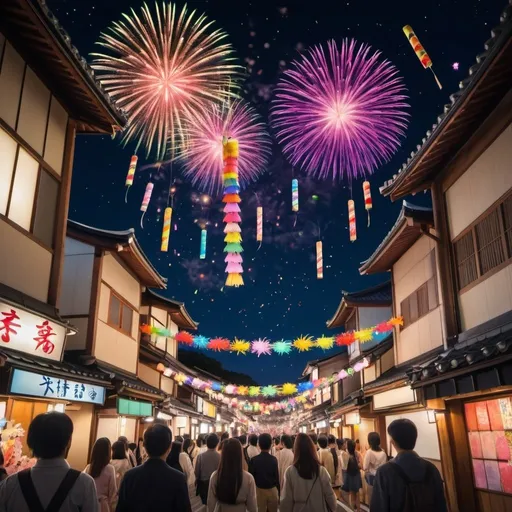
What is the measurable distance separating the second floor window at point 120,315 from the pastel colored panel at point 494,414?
1212 centimetres

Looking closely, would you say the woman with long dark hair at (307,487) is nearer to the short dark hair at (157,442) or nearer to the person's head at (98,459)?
the short dark hair at (157,442)

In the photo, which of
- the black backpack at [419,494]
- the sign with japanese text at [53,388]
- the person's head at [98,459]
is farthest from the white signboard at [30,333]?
the black backpack at [419,494]

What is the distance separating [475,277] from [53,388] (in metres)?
9.37

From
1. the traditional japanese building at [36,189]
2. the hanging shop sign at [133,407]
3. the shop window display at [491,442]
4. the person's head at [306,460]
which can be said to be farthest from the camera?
the hanging shop sign at [133,407]

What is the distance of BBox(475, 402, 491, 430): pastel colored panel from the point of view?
402 inches

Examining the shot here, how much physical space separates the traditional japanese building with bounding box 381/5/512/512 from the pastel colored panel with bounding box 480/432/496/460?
20 mm

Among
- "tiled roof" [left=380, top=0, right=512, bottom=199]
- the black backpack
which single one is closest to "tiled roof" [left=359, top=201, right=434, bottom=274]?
"tiled roof" [left=380, top=0, right=512, bottom=199]

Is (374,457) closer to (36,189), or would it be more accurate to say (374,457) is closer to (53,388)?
(53,388)

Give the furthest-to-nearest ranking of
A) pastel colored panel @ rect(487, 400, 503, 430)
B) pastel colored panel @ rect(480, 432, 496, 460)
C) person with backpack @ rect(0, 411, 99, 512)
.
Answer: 1. pastel colored panel @ rect(480, 432, 496, 460)
2. pastel colored panel @ rect(487, 400, 503, 430)
3. person with backpack @ rect(0, 411, 99, 512)

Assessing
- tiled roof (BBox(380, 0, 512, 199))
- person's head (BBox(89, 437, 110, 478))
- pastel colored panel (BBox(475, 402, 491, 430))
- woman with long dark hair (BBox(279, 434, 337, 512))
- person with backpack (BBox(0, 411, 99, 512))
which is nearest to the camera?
person with backpack (BBox(0, 411, 99, 512))

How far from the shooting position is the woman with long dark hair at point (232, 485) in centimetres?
569

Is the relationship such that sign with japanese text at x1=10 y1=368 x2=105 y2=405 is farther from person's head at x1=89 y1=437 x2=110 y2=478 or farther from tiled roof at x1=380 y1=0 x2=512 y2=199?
tiled roof at x1=380 y1=0 x2=512 y2=199

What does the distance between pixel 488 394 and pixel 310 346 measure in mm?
13708

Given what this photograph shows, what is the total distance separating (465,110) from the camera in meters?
10.1
